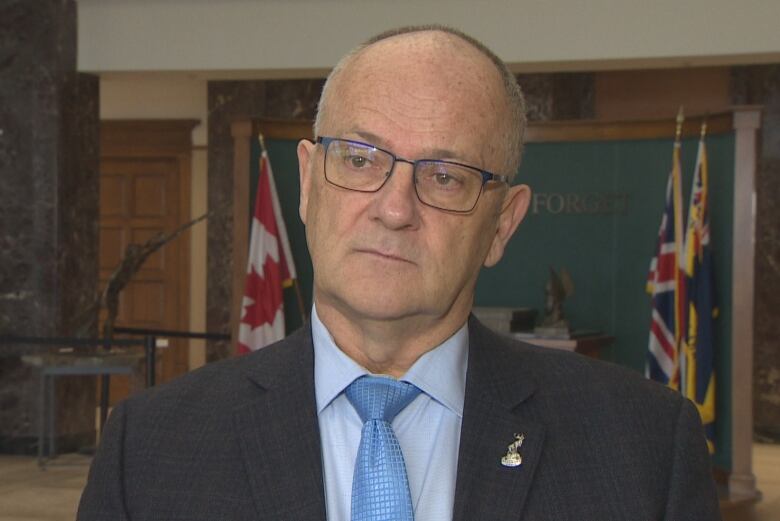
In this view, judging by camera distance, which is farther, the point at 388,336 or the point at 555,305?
the point at 555,305

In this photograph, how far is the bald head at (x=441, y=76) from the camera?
1.52m

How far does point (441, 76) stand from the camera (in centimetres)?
152

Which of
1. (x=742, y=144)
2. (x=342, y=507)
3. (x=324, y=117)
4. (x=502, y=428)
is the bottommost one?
(x=342, y=507)

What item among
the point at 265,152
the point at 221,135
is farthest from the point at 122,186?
the point at 265,152

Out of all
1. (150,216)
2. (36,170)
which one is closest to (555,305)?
(36,170)

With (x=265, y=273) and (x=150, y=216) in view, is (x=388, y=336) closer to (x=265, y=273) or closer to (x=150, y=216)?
(x=265, y=273)

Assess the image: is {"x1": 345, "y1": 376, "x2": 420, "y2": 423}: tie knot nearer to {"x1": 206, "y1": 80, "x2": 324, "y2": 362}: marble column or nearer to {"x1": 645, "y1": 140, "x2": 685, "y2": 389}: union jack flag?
{"x1": 645, "y1": 140, "x2": 685, "y2": 389}: union jack flag

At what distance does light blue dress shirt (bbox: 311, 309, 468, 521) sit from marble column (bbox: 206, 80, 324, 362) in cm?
1023

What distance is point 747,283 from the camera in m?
7.45

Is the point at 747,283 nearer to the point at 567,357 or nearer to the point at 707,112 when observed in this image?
the point at 707,112

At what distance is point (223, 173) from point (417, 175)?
10.5 meters

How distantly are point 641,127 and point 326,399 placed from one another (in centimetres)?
712

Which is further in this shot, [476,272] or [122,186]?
[122,186]

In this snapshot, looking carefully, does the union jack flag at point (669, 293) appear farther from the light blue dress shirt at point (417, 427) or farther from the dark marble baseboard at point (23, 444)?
the light blue dress shirt at point (417, 427)
